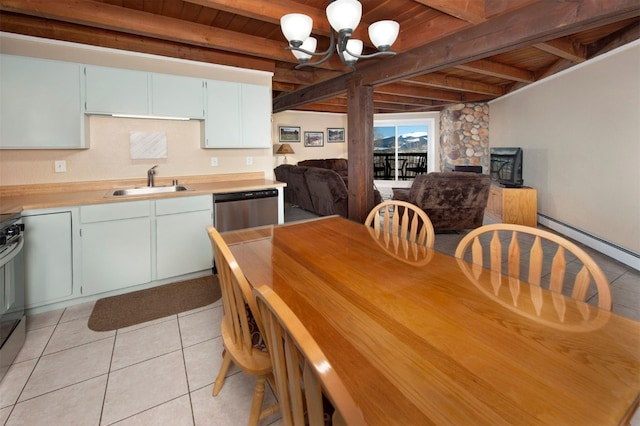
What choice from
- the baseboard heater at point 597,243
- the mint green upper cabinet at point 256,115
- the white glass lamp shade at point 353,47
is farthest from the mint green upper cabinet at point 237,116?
the baseboard heater at point 597,243

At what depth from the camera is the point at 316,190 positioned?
548 centimetres

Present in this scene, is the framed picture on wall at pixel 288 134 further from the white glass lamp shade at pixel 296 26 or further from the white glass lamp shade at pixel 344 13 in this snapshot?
the white glass lamp shade at pixel 344 13

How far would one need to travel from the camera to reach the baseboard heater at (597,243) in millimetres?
3445

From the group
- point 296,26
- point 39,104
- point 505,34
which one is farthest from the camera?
point 39,104

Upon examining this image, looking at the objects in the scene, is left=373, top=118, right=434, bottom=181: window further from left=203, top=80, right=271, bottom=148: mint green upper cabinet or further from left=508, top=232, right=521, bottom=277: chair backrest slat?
left=508, top=232, right=521, bottom=277: chair backrest slat

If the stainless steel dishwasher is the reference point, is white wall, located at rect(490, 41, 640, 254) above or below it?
above

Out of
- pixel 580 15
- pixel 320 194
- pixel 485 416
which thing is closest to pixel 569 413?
pixel 485 416

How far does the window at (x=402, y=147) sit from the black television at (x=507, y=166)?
247cm

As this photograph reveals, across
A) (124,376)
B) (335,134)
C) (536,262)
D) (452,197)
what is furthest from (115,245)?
(335,134)

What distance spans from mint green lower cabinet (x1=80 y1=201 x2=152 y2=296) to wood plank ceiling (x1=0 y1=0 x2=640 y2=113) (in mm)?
1525

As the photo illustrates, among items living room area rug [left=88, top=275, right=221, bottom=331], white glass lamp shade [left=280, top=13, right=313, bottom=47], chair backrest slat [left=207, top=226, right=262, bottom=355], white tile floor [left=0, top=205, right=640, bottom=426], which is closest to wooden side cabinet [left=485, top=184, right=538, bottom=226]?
white tile floor [left=0, top=205, right=640, bottom=426]

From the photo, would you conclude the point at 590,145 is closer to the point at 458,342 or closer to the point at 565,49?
the point at 565,49

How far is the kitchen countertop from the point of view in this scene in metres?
2.48

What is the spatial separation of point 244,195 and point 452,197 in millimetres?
2805
